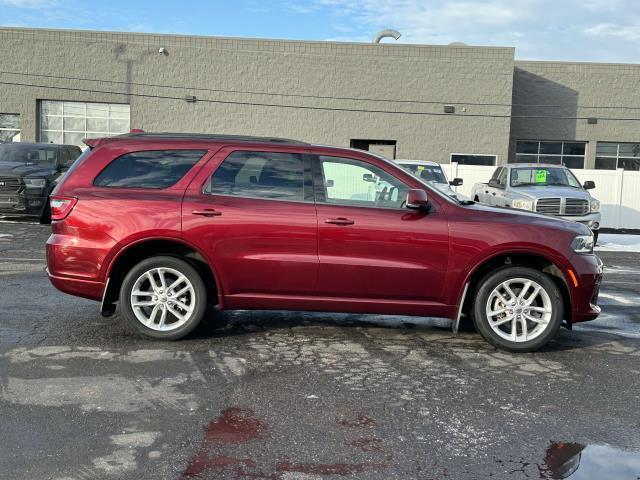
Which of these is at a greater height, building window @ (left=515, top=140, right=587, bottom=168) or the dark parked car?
building window @ (left=515, top=140, right=587, bottom=168)

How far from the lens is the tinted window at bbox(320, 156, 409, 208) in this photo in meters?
5.79

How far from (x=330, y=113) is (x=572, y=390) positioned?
82.3ft

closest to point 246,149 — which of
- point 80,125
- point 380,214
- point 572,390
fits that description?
point 380,214

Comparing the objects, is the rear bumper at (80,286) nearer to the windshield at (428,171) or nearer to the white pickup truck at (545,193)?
the white pickup truck at (545,193)

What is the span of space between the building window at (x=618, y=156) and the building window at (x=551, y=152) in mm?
838

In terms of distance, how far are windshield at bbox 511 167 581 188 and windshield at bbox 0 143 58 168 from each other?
36.9ft

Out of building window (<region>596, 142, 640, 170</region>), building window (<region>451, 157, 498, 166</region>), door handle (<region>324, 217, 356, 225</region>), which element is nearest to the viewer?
door handle (<region>324, 217, 356, 225</region>)

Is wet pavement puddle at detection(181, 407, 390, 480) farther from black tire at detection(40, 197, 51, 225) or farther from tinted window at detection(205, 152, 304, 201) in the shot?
black tire at detection(40, 197, 51, 225)

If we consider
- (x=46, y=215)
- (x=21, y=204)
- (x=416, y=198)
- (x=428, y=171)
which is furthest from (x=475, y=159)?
(x=416, y=198)

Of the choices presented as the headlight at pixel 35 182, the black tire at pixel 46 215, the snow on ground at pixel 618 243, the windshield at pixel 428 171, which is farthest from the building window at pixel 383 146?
the headlight at pixel 35 182

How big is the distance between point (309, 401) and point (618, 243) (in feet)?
46.5

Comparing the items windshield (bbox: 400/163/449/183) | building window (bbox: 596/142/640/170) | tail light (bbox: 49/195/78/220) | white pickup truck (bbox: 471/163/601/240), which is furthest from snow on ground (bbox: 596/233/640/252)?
building window (bbox: 596/142/640/170)

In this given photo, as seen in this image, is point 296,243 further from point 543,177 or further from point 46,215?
point 46,215

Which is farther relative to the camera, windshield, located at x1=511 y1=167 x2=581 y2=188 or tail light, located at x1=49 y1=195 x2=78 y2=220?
windshield, located at x1=511 y1=167 x2=581 y2=188
